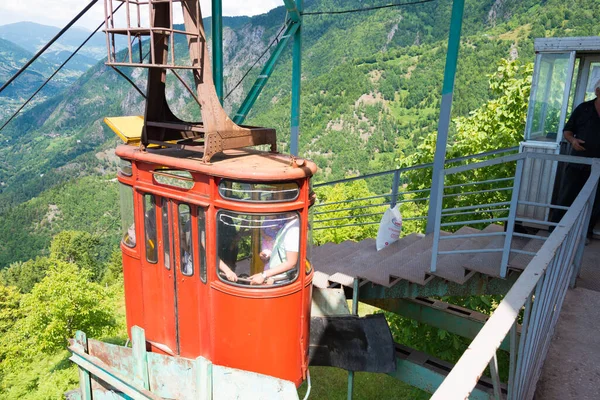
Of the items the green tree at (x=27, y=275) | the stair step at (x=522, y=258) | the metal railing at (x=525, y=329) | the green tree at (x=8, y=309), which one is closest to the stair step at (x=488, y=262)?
the stair step at (x=522, y=258)

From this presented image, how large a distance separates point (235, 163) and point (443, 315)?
3831 mm

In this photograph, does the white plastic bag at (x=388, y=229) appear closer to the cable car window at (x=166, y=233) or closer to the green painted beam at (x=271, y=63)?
the green painted beam at (x=271, y=63)

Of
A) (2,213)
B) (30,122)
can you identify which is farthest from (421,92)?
(30,122)

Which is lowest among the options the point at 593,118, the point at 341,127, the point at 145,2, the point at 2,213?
the point at 2,213

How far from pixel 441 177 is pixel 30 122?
8822 inches

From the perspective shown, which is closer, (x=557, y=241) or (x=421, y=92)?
(x=557, y=241)

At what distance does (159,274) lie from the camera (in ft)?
15.4

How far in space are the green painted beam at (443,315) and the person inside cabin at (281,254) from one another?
2.72m

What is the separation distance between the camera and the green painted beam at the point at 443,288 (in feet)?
17.0

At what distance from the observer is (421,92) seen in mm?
74000

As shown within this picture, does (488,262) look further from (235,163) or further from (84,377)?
(84,377)

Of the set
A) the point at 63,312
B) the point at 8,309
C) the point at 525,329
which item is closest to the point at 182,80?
the point at 525,329

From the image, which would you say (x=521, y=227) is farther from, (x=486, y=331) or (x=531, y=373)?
(x=486, y=331)

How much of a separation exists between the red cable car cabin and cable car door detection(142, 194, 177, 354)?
0.01 meters
